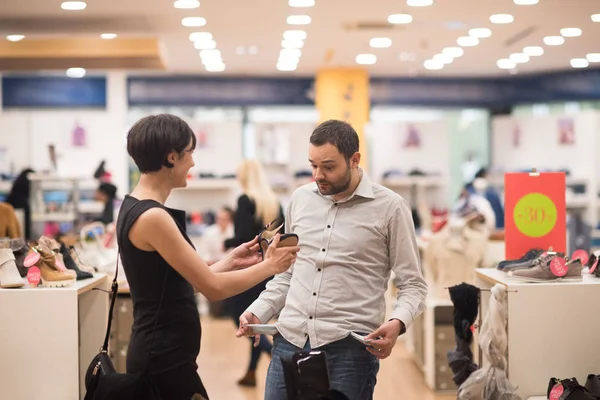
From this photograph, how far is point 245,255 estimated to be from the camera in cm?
267

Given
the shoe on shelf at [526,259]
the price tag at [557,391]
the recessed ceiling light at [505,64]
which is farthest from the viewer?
the recessed ceiling light at [505,64]

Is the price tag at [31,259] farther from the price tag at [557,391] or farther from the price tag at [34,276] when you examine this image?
the price tag at [557,391]

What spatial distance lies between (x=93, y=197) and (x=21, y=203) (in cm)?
234

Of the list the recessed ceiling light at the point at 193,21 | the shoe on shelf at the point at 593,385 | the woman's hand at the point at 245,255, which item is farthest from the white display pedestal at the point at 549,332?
the recessed ceiling light at the point at 193,21

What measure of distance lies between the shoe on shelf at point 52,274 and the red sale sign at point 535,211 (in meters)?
2.09

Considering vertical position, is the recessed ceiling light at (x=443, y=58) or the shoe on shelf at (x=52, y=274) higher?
the recessed ceiling light at (x=443, y=58)

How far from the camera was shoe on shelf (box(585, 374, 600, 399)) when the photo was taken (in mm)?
3217

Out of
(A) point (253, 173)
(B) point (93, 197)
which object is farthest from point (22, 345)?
(B) point (93, 197)

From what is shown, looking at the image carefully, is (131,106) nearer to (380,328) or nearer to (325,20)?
(325,20)

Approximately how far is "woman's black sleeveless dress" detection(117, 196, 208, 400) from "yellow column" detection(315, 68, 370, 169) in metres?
9.66

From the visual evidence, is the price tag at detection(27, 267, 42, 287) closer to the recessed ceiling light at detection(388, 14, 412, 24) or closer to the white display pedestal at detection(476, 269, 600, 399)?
the white display pedestal at detection(476, 269, 600, 399)

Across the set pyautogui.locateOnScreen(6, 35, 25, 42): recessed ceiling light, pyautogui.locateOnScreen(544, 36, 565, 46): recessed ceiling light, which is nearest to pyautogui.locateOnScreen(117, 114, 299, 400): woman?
pyautogui.locateOnScreen(6, 35, 25, 42): recessed ceiling light

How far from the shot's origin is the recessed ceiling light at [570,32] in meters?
8.63

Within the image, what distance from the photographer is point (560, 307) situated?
341 centimetres
